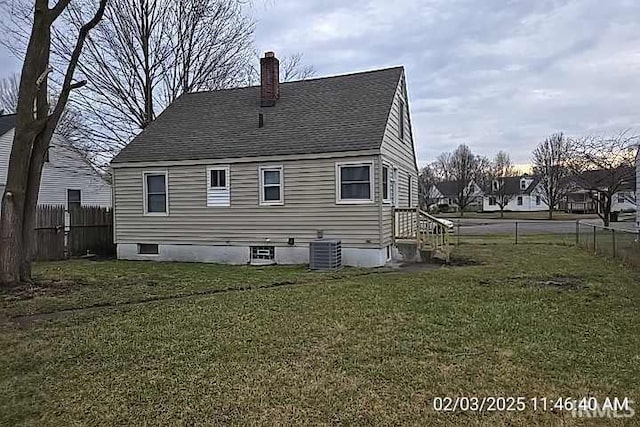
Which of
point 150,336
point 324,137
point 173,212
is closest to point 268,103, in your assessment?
point 324,137

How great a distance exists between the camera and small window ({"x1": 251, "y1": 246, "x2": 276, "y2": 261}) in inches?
573

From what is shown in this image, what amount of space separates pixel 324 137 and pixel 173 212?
17.6ft

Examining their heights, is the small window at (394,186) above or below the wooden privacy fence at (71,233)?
above

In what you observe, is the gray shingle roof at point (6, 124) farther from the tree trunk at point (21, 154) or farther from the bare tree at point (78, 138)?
the tree trunk at point (21, 154)

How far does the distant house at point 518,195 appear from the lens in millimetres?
69312

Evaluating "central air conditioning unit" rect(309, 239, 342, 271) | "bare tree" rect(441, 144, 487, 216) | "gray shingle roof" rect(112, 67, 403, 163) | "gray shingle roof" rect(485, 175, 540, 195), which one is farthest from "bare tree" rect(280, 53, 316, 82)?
"gray shingle roof" rect(485, 175, 540, 195)

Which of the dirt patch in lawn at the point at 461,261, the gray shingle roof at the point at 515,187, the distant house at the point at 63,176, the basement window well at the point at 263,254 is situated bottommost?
the dirt patch in lawn at the point at 461,261

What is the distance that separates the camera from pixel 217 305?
8188 millimetres

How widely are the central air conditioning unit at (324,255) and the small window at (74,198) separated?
1751 centimetres

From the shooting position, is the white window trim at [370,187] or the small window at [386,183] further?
the small window at [386,183]

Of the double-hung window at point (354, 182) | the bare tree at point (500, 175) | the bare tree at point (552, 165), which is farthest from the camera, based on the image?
the bare tree at point (500, 175)

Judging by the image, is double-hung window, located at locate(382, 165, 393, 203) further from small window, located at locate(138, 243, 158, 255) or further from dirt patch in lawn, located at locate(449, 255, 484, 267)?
small window, located at locate(138, 243, 158, 255)

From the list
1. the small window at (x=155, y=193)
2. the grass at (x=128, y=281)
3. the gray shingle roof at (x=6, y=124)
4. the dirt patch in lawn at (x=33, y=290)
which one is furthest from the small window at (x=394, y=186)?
the gray shingle roof at (x=6, y=124)

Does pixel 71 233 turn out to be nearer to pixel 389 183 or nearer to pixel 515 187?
pixel 389 183
